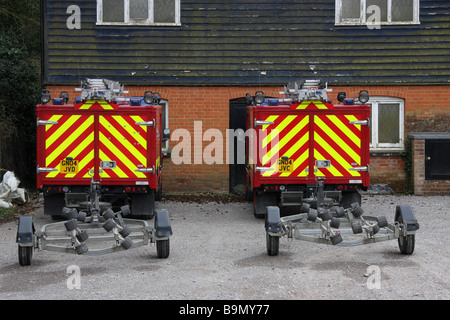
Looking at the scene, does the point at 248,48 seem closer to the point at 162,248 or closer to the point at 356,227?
the point at 162,248

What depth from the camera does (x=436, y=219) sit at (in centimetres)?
1280

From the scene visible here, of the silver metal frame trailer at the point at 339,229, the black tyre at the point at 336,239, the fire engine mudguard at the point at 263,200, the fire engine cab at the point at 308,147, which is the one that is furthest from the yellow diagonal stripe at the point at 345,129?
the black tyre at the point at 336,239

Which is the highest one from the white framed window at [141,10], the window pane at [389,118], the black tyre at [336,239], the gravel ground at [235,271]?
the white framed window at [141,10]

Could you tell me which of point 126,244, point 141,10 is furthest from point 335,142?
point 141,10

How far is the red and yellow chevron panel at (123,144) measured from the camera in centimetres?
1227

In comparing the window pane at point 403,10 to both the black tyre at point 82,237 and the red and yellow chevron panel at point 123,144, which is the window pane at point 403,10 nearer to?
the red and yellow chevron panel at point 123,144

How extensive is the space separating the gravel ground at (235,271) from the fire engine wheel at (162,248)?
0.36 ft

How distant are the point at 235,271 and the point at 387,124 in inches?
393

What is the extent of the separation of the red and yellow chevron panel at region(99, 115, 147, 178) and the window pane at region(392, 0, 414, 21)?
8.18 metres

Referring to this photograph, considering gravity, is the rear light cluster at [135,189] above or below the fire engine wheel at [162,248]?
above

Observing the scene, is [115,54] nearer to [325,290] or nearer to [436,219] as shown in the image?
[436,219]

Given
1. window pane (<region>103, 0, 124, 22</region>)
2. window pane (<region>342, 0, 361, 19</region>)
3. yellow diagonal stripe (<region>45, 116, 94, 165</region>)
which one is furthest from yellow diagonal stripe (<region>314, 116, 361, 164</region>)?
window pane (<region>103, 0, 124, 22</region>)

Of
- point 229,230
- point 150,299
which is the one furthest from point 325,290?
point 229,230

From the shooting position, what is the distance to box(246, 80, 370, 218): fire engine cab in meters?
12.4
